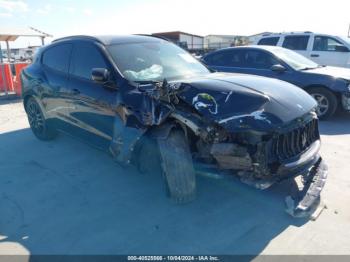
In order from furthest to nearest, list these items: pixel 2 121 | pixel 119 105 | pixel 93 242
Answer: pixel 2 121 → pixel 119 105 → pixel 93 242

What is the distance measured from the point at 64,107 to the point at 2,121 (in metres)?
3.79

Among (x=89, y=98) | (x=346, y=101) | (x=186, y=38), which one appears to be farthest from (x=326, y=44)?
(x=186, y=38)

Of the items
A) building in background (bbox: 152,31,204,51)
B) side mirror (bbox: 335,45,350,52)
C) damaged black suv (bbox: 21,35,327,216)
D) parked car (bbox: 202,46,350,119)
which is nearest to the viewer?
damaged black suv (bbox: 21,35,327,216)

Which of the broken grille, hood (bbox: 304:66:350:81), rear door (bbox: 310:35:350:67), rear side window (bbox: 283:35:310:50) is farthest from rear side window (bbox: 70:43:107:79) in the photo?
rear door (bbox: 310:35:350:67)

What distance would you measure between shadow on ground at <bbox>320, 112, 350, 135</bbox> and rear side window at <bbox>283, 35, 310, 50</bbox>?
374 centimetres

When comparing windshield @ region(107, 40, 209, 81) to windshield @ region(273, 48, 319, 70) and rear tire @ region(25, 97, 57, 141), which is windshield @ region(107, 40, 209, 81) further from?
windshield @ region(273, 48, 319, 70)

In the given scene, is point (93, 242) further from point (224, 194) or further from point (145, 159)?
point (224, 194)

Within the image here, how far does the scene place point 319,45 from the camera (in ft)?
33.2

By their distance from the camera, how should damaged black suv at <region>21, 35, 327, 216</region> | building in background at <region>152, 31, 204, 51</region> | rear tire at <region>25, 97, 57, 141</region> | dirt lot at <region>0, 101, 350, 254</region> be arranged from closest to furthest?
dirt lot at <region>0, 101, 350, 254</region> < damaged black suv at <region>21, 35, 327, 216</region> < rear tire at <region>25, 97, 57, 141</region> < building in background at <region>152, 31, 204, 51</region>

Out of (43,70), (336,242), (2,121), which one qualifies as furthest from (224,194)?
(2,121)

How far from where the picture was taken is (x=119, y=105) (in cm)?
370

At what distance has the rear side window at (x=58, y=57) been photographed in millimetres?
4887

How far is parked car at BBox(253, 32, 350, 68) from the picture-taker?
32.2 ft

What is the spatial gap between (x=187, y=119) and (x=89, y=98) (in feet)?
5.37
